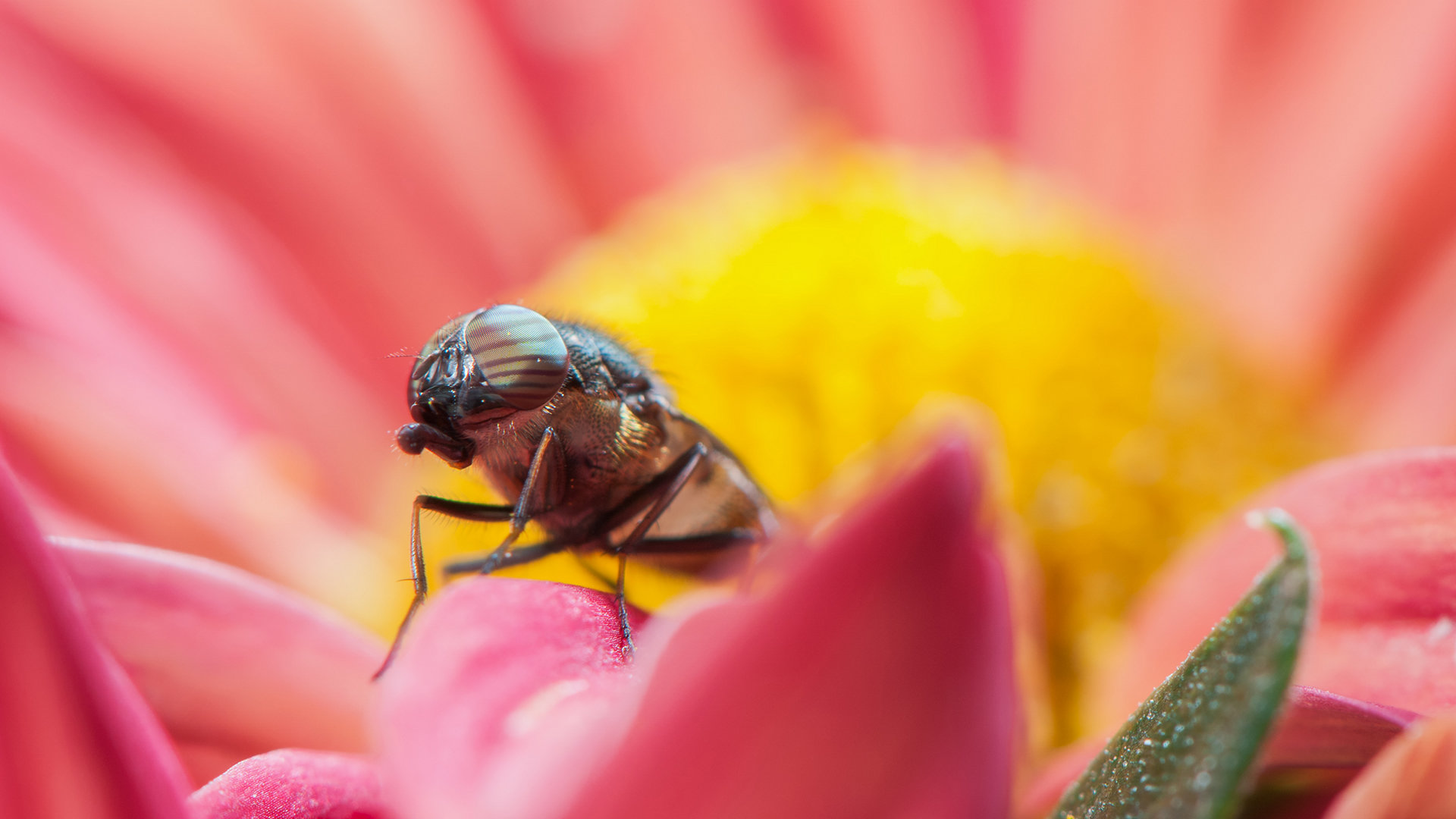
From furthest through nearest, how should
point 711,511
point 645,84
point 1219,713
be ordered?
point 645,84, point 711,511, point 1219,713

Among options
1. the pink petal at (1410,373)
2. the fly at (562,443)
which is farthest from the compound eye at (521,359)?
the pink petal at (1410,373)

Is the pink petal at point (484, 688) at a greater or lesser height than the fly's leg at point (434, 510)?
greater

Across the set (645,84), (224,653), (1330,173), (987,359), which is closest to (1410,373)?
(1330,173)

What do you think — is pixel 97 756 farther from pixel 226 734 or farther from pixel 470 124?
pixel 470 124

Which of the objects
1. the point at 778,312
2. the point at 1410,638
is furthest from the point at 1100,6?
the point at 1410,638

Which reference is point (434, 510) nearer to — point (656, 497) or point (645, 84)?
point (656, 497)

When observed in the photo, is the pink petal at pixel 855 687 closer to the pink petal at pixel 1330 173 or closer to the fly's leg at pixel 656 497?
the fly's leg at pixel 656 497
